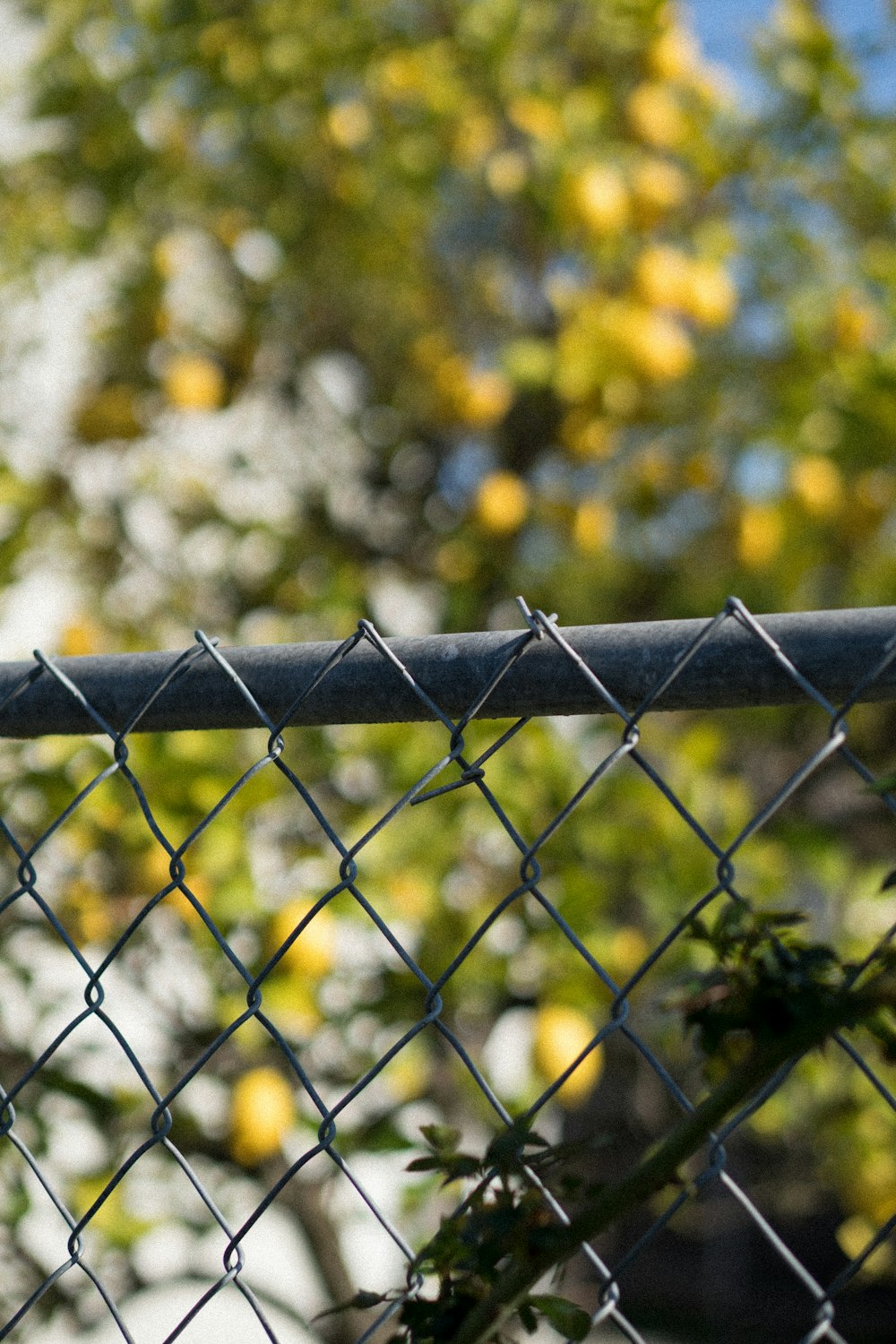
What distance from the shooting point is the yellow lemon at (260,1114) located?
195cm

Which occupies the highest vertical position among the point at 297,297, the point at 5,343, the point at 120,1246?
the point at 5,343

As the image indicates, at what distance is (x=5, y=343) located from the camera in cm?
271

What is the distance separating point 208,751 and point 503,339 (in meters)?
1.26

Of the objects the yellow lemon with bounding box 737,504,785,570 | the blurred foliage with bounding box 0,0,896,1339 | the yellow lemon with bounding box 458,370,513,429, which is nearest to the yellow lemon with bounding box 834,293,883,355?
the blurred foliage with bounding box 0,0,896,1339

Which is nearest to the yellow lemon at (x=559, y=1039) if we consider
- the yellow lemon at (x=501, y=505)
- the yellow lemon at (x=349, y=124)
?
the yellow lemon at (x=501, y=505)

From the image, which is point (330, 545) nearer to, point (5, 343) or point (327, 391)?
point (327, 391)

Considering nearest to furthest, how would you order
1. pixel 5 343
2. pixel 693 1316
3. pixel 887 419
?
pixel 887 419, pixel 5 343, pixel 693 1316

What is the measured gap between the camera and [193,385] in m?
2.58

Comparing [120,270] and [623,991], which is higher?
[120,270]

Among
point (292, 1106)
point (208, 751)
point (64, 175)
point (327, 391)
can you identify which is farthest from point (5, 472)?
A: point (327, 391)

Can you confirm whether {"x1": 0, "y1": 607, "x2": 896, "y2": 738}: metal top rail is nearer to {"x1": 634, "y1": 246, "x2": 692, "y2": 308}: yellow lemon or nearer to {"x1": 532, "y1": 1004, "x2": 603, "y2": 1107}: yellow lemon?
{"x1": 532, "y1": 1004, "x2": 603, "y2": 1107}: yellow lemon

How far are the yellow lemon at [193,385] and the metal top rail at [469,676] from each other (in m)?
1.48

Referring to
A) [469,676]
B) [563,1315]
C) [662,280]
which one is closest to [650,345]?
[662,280]

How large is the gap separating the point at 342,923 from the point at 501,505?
0.80 metres
